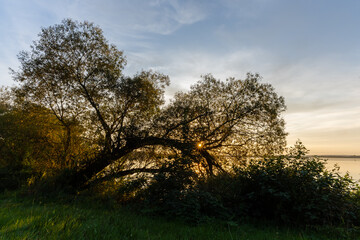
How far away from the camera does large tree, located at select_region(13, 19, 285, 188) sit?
12.1m

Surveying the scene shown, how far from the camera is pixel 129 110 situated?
12586mm

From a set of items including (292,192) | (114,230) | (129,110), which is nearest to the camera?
(114,230)

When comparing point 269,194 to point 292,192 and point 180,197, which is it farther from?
point 180,197

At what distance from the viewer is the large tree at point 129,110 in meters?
12.1

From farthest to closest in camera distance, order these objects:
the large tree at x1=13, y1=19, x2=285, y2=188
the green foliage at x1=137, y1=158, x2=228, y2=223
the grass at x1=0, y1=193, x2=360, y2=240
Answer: the large tree at x1=13, y1=19, x2=285, y2=188
the green foliage at x1=137, y1=158, x2=228, y2=223
the grass at x1=0, y1=193, x2=360, y2=240

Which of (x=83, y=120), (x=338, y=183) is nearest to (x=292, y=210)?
(x=338, y=183)

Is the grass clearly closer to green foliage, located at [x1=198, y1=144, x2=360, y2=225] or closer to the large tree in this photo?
green foliage, located at [x1=198, y1=144, x2=360, y2=225]

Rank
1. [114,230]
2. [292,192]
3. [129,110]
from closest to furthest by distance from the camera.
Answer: [114,230] → [292,192] → [129,110]

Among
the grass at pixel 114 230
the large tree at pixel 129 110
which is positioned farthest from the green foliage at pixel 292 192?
the large tree at pixel 129 110

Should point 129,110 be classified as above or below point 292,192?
above

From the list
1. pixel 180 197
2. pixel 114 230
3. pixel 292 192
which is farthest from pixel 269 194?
pixel 114 230

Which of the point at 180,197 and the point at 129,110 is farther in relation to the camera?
the point at 129,110

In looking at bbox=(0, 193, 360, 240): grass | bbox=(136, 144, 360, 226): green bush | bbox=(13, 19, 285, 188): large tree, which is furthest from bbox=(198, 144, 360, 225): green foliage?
bbox=(13, 19, 285, 188): large tree

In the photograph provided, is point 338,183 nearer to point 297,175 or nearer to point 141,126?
point 297,175
